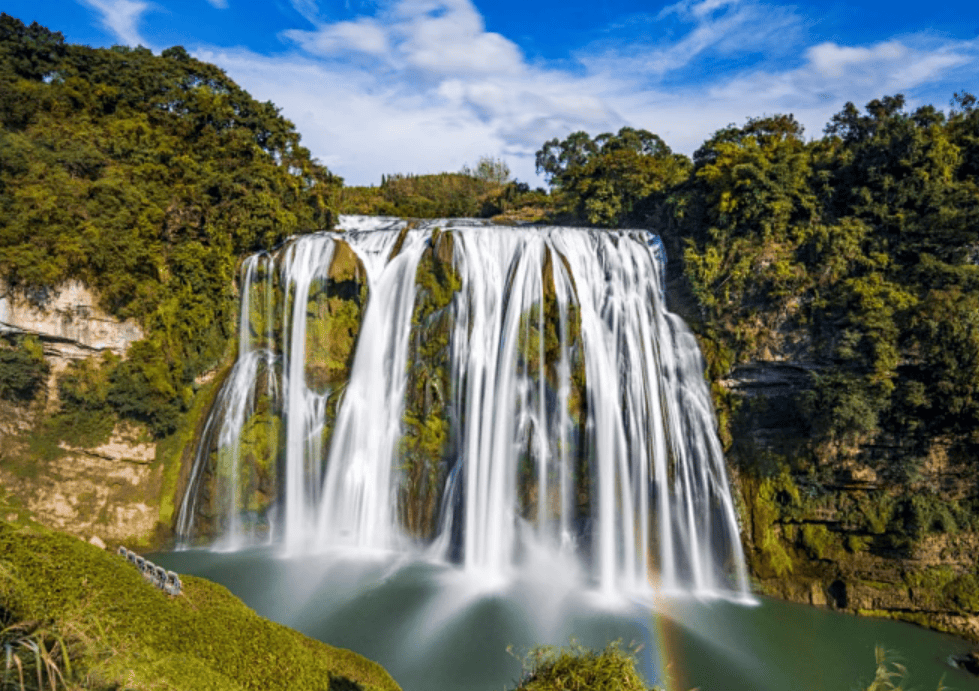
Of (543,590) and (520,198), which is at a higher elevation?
(520,198)

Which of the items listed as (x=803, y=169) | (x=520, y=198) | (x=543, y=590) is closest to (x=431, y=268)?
(x=543, y=590)

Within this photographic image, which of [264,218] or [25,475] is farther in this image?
[264,218]

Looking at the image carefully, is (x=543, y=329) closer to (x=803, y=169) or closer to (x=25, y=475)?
(x=803, y=169)

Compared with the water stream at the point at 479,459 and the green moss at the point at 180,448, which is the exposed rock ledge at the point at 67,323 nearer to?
the green moss at the point at 180,448

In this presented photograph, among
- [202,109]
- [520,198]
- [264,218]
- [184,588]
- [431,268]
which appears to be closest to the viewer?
[184,588]

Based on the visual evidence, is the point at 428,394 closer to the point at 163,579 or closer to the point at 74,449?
the point at 74,449

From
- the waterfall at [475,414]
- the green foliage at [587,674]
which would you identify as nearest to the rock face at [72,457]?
the waterfall at [475,414]

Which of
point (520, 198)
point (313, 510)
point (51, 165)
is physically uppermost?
point (520, 198)
